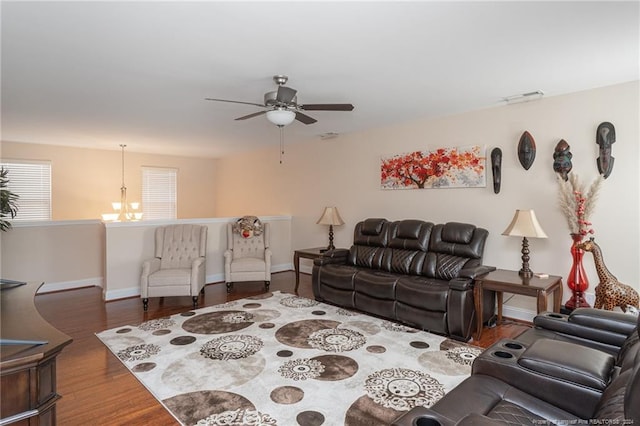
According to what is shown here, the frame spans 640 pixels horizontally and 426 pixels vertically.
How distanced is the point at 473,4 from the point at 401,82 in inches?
52.7

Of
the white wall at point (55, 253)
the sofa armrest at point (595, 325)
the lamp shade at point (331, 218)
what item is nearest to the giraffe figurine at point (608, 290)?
the sofa armrest at point (595, 325)

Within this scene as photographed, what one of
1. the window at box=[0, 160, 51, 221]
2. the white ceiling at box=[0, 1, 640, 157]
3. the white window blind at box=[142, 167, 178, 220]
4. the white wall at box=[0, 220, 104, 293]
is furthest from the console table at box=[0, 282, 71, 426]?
the white window blind at box=[142, 167, 178, 220]

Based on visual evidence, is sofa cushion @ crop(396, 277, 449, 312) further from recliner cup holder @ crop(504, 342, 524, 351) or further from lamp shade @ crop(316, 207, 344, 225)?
lamp shade @ crop(316, 207, 344, 225)

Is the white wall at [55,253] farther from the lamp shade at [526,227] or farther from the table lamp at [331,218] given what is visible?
the lamp shade at [526,227]

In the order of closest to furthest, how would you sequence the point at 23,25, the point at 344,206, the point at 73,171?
1. the point at 23,25
2. the point at 344,206
3. the point at 73,171

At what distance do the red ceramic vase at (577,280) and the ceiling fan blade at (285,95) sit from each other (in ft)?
10.2

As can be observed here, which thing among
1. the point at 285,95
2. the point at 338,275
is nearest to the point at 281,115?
the point at 285,95

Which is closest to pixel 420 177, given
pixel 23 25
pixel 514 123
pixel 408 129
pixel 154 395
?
pixel 408 129

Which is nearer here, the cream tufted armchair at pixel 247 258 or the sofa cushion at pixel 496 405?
the sofa cushion at pixel 496 405

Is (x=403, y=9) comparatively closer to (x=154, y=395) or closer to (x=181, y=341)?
(x=154, y=395)

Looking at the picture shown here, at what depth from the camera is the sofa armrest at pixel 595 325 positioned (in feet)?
6.79

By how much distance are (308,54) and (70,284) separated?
5298 mm

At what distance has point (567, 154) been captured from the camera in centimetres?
363

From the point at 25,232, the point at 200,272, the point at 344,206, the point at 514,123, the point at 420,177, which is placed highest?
the point at 514,123
